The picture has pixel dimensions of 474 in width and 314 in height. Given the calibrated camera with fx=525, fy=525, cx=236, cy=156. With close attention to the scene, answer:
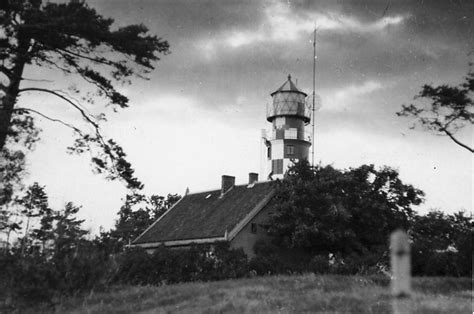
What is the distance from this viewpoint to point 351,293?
14.3m

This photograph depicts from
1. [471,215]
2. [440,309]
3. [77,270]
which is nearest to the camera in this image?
[440,309]

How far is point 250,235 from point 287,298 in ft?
84.0

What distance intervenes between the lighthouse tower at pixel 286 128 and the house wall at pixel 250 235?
12640 millimetres

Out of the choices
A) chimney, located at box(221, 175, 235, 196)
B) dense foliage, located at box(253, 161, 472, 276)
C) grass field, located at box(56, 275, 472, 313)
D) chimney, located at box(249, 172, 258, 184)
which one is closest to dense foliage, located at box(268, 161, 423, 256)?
dense foliage, located at box(253, 161, 472, 276)

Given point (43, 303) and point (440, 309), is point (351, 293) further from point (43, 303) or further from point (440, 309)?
point (43, 303)

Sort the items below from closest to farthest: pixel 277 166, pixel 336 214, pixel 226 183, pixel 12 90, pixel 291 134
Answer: pixel 12 90 → pixel 336 214 → pixel 226 183 → pixel 277 166 → pixel 291 134

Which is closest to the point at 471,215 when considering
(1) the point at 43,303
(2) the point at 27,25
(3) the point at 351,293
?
(3) the point at 351,293

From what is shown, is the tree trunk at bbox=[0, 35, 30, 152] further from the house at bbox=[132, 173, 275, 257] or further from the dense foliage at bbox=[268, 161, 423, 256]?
the dense foliage at bbox=[268, 161, 423, 256]

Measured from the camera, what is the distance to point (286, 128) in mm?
54594

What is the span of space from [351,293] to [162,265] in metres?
12.9

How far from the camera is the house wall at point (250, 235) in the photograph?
38844mm

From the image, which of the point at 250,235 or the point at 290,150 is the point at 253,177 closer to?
the point at 290,150

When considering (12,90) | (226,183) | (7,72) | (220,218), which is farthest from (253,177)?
(7,72)

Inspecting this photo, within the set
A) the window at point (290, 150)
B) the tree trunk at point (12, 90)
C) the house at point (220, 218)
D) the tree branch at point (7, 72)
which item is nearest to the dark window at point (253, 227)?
the house at point (220, 218)
